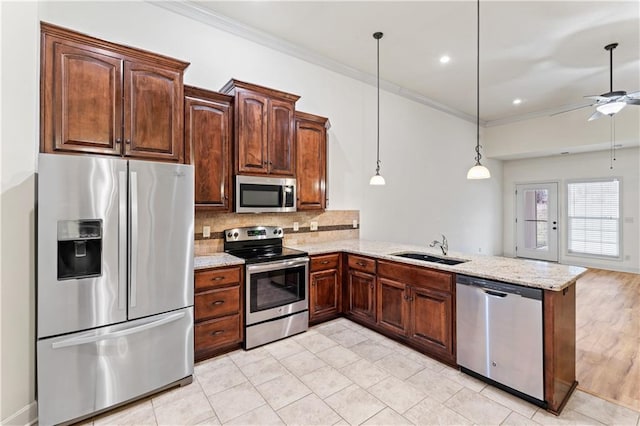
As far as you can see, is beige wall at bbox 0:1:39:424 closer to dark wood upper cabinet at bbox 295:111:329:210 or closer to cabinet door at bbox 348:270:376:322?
dark wood upper cabinet at bbox 295:111:329:210

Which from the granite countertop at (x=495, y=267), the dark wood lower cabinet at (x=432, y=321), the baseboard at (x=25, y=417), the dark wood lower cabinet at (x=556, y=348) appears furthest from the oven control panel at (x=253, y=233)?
the dark wood lower cabinet at (x=556, y=348)

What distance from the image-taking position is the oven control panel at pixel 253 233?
3.42 meters

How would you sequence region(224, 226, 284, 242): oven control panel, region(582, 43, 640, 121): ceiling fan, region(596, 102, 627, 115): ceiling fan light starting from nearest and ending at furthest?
region(224, 226, 284, 242): oven control panel
region(582, 43, 640, 121): ceiling fan
region(596, 102, 627, 115): ceiling fan light

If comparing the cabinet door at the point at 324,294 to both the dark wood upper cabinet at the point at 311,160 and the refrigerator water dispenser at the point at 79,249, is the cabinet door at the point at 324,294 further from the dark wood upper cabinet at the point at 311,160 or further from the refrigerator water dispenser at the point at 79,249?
the refrigerator water dispenser at the point at 79,249

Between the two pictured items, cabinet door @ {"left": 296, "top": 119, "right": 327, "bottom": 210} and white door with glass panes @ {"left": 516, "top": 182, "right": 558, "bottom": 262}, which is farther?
white door with glass panes @ {"left": 516, "top": 182, "right": 558, "bottom": 262}

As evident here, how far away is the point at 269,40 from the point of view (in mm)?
3787

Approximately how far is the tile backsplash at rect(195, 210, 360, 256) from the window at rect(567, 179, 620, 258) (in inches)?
248

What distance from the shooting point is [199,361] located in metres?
2.80

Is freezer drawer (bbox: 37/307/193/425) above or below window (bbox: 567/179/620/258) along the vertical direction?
below

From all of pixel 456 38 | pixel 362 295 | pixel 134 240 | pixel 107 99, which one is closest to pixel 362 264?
pixel 362 295

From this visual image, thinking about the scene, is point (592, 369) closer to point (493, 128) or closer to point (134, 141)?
point (134, 141)

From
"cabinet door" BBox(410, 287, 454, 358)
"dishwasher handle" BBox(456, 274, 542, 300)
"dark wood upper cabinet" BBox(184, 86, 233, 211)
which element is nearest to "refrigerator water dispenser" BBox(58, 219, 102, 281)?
"dark wood upper cabinet" BBox(184, 86, 233, 211)

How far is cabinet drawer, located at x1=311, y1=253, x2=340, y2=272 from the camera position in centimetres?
355

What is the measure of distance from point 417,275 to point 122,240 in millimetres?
2525
